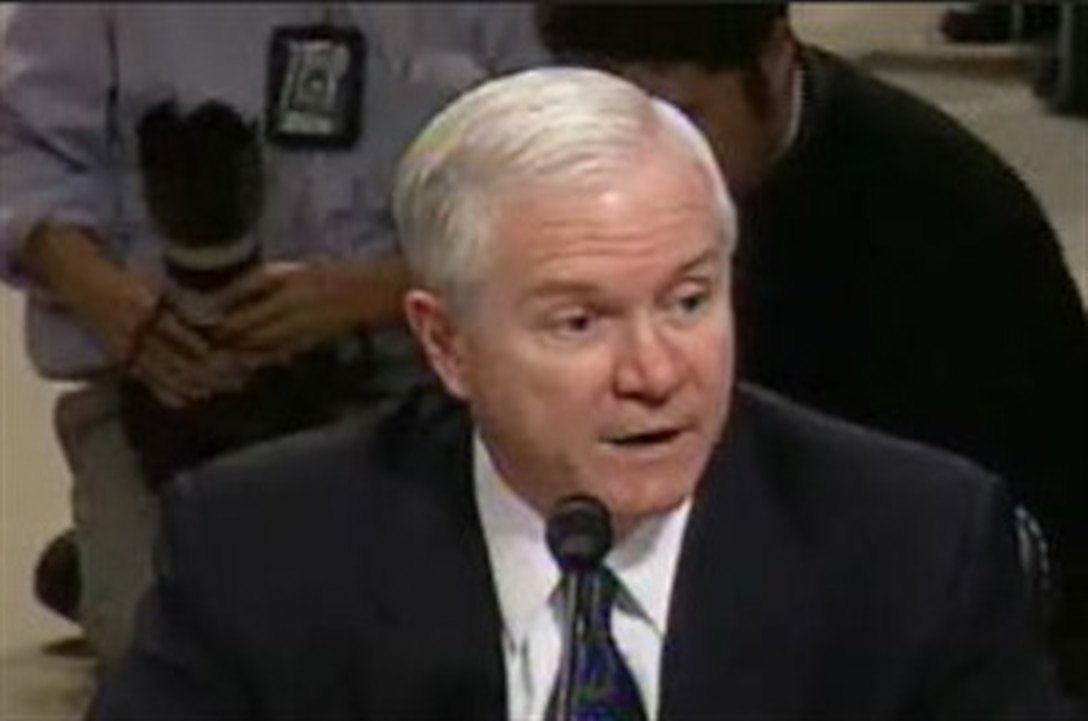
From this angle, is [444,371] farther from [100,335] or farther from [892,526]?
[100,335]

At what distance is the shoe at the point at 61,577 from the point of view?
2047 mm

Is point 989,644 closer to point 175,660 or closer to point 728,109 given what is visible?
point 175,660

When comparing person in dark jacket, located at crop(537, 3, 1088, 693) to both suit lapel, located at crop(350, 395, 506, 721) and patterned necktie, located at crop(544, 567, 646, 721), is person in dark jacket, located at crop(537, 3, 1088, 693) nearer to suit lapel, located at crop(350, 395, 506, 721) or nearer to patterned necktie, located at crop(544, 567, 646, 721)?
suit lapel, located at crop(350, 395, 506, 721)

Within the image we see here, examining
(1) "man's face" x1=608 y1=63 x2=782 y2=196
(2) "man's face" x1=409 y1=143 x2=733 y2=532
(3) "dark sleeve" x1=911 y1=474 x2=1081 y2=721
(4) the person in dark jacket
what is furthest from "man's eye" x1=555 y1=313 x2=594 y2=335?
(4) the person in dark jacket

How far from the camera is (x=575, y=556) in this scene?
98 centimetres


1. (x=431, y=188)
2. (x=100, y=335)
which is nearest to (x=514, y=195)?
(x=431, y=188)

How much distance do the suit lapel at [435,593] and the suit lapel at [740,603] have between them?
9 cm

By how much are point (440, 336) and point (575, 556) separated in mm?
269

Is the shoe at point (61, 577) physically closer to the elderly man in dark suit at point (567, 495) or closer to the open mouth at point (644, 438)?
the elderly man in dark suit at point (567, 495)

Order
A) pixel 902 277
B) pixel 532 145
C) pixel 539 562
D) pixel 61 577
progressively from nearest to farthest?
pixel 532 145, pixel 539 562, pixel 902 277, pixel 61 577

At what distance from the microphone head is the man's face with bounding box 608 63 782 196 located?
0.70 m

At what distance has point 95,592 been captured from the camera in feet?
6.57

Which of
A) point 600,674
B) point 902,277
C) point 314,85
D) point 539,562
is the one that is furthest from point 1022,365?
point 600,674

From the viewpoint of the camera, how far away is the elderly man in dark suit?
1.13m
